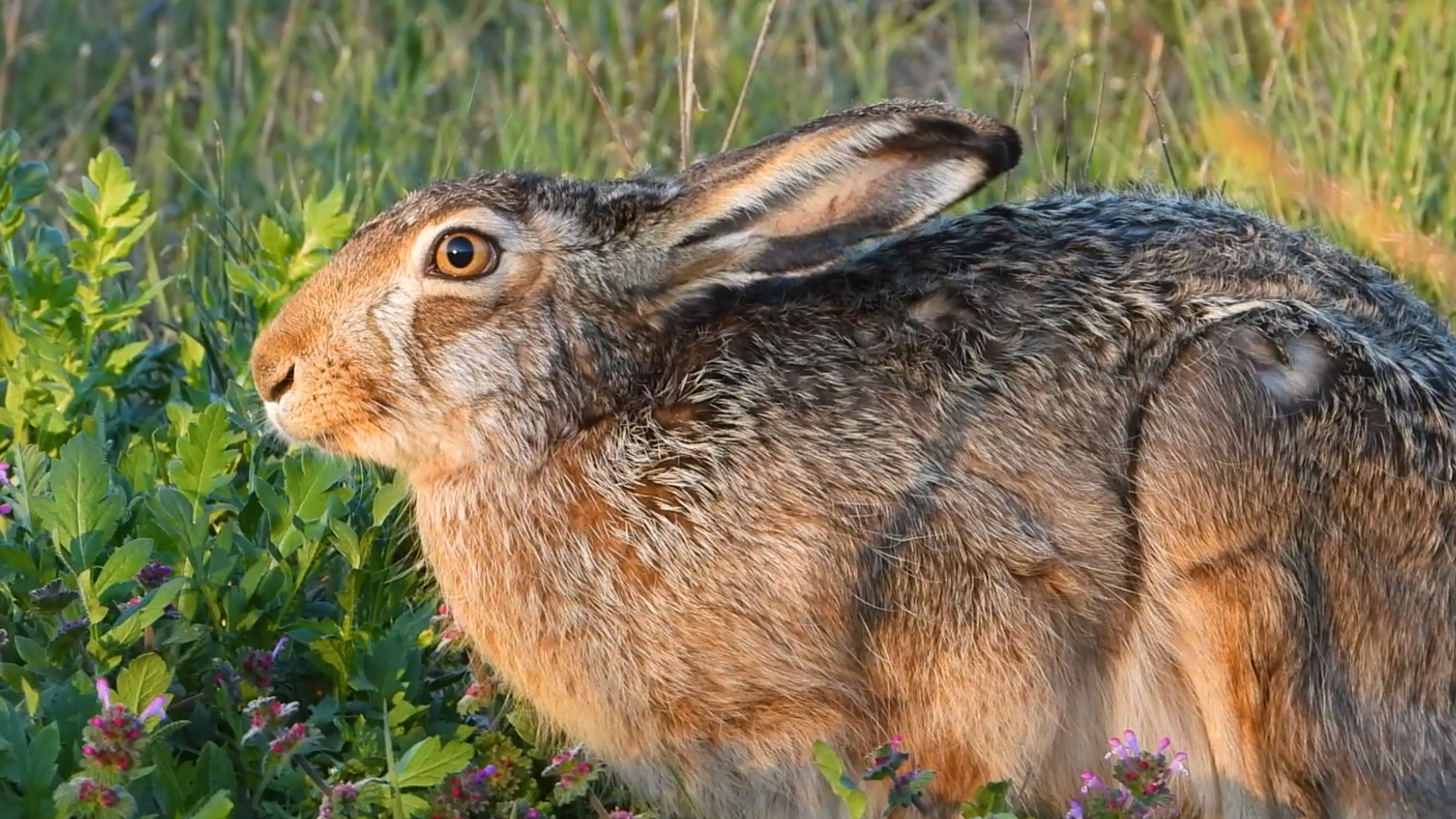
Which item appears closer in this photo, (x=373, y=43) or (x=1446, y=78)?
(x=1446, y=78)

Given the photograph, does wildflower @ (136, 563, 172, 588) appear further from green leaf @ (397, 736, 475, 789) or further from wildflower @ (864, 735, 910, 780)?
wildflower @ (864, 735, 910, 780)

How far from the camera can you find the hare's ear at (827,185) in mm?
3791

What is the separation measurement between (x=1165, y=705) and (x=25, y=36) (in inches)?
189

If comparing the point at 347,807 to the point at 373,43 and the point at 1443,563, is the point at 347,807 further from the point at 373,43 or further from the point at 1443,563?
the point at 373,43

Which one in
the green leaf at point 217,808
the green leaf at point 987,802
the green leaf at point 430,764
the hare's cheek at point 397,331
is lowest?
the green leaf at point 987,802

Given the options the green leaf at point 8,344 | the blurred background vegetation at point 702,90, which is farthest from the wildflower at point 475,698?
the blurred background vegetation at point 702,90

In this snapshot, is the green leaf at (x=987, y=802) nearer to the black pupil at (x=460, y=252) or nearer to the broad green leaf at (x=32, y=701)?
the black pupil at (x=460, y=252)

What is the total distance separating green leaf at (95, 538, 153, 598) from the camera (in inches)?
137

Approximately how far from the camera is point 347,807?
11.2 feet

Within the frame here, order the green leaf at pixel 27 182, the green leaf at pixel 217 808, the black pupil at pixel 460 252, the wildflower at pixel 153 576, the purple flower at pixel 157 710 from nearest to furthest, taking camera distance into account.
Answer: the green leaf at pixel 217 808, the purple flower at pixel 157 710, the wildflower at pixel 153 576, the black pupil at pixel 460 252, the green leaf at pixel 27 182

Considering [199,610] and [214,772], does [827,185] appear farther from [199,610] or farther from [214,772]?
[214,772]

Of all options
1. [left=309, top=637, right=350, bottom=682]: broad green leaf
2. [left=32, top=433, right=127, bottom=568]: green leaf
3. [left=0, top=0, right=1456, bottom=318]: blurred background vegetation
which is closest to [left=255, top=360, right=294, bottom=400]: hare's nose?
[left=32, top=433, right=127, bottom=568]: green leaf

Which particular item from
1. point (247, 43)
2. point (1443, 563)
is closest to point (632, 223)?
point (1443, 563)

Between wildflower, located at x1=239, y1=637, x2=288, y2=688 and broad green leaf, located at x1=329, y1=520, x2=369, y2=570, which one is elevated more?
broad green leaf, located at x1=329, y1=520, x2=369, y2=570
